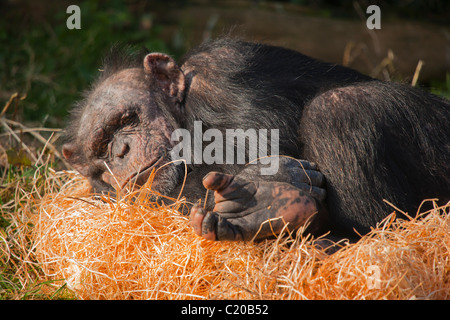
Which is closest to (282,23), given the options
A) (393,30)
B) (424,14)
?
(393,30)

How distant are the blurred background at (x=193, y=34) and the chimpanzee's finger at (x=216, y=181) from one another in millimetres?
3170

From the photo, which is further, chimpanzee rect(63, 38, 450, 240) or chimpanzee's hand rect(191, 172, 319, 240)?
chimpanzee rect(63, 38, 450, 240)

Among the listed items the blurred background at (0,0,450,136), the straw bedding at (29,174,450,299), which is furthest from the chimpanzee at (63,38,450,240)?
the blurred background at (0,0,450,136)

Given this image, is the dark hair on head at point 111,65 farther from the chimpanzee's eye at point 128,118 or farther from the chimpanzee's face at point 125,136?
the chimpanzee's eye at point 128,118

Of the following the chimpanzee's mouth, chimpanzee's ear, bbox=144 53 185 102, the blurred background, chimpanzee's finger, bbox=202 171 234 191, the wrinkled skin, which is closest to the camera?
chimpanzee's finger, bbox=202 171 234 191

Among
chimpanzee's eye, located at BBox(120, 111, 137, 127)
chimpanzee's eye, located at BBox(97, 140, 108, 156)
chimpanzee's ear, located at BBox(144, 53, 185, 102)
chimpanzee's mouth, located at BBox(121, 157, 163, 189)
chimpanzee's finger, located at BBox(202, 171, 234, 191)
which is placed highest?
chimpanzee's ear, located at BBox(144, 53, 185, 102)

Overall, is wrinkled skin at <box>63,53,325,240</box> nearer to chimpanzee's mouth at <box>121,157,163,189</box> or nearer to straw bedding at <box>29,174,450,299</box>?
chimpanzee's mouth at <box>121,157,163,189</box>

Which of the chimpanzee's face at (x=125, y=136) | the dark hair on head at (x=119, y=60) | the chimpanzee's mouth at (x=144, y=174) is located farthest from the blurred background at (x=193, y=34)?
the chimpanzee's mouth at (x=144, y=174)

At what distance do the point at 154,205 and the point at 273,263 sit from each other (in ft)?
2.84

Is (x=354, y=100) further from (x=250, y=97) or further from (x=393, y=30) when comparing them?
(x=393, y=30)

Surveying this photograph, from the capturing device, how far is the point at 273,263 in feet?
8.20

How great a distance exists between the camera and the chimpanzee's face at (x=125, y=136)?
320 cm

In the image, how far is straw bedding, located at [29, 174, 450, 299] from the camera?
2.36 m

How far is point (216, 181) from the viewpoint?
2.48 meters
